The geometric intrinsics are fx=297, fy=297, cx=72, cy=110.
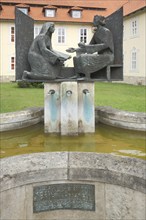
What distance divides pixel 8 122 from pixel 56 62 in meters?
1.64

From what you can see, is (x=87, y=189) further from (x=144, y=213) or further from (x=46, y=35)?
(x=46, y=35)

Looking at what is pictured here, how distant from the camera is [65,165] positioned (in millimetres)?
3408

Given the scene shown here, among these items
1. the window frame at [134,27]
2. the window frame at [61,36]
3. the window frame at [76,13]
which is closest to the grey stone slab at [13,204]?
the window frame at [134,27]

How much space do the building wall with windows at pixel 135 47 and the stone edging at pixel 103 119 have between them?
19355mm

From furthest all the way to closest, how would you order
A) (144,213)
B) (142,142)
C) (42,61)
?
(42,61) < (142,142) < (144,213)

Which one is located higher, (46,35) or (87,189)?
(46,35)

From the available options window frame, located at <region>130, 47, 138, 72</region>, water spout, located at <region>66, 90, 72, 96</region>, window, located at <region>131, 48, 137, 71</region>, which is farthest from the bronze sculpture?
window, located at <region>131, 48, 137, 71</region>

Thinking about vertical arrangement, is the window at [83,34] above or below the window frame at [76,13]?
Answer: below

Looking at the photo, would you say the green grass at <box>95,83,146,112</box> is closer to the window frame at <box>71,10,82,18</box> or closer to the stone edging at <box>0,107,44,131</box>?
the stone edging at <box>0,107,44,131</box>

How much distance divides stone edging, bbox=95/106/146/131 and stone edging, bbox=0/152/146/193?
2952 millimetres

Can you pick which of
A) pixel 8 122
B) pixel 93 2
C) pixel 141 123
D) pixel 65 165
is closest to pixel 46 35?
pixel 8 122

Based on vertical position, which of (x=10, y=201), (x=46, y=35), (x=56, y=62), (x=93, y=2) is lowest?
(x=10, y=201)

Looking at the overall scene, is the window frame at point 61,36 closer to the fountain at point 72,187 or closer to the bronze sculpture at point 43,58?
the bronze sculpture at point 43,58

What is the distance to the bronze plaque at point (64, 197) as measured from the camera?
3.29 metres
